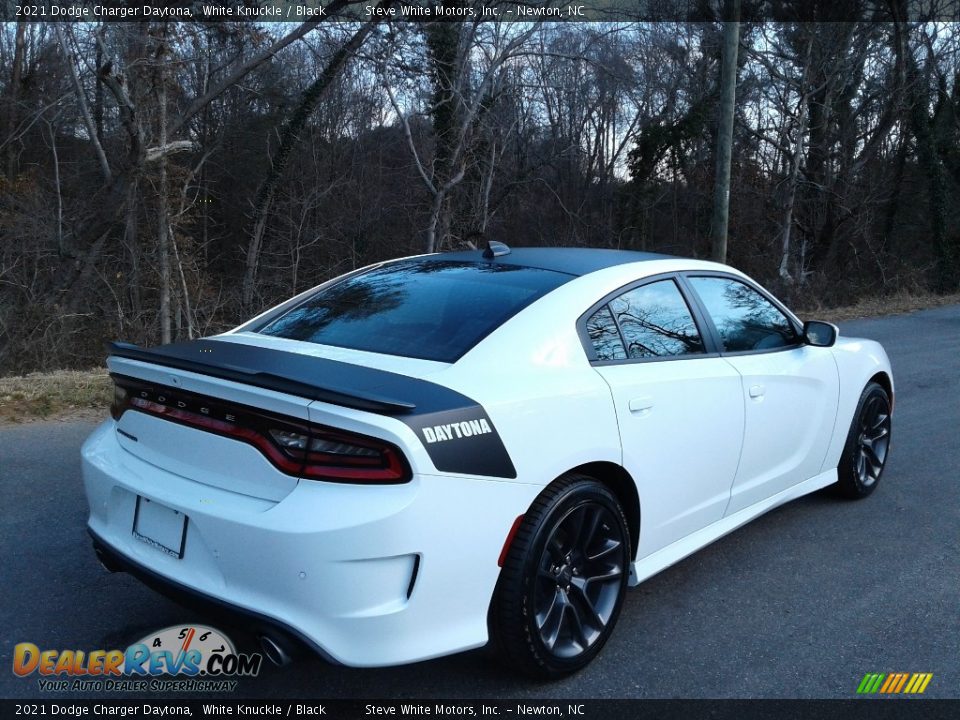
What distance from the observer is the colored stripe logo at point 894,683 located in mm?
3111

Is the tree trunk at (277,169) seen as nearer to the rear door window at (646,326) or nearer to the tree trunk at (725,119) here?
the tree trunk at (725,119)

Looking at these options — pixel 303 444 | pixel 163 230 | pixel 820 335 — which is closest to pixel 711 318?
pixel 820 335

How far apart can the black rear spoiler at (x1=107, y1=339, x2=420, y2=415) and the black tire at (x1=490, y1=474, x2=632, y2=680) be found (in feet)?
2.12

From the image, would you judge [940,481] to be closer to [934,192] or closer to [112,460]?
[112,460]

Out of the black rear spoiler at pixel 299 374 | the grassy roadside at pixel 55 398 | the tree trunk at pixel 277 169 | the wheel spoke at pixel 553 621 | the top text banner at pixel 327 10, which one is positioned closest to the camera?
the black rear spoiler at pixel 299 374

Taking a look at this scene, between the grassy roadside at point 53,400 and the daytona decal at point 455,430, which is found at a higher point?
the daytona decal at point 455,430

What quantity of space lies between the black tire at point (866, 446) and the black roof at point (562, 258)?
1826 millimetres

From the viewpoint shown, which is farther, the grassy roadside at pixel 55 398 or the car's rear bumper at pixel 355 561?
Result: the grassy roadside at pixel 55 398

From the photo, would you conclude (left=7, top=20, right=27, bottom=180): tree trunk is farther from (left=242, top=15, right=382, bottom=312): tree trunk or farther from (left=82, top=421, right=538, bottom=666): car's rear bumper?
(left=82, top=421, right=538, bottom=666): car's rear bumper

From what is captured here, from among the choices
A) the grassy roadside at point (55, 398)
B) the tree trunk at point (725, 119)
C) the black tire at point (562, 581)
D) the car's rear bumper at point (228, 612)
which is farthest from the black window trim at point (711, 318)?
the tree trunk at point (725, 119)

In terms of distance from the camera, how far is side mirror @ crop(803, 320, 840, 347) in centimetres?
457

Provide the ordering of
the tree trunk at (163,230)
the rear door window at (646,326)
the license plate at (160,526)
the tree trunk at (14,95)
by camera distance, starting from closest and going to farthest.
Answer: the license plate at (160,526)
the rear door window at (646,326)
the tree trunk at (163,230)
the tree trunk at (14,95)

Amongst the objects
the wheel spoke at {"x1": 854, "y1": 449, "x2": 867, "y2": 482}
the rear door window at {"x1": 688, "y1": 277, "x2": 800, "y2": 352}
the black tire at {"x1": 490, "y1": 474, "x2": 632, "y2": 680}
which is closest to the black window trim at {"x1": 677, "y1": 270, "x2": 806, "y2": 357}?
the rear door window at {"x1": 688, "y1": 277, "x2": 800, "y2": 352}

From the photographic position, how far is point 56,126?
2158cm
